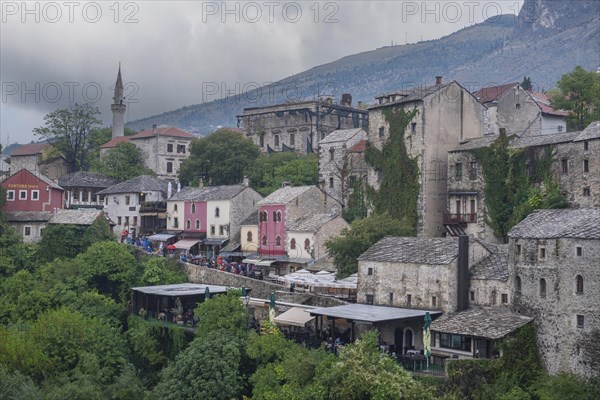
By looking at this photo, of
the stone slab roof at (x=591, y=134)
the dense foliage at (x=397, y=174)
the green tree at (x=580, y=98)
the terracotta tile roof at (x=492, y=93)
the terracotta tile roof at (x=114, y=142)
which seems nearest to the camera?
the stone slab roof at (x=591, y=134)

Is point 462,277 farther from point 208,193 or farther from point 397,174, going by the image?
point 208,193

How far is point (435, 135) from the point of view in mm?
61500

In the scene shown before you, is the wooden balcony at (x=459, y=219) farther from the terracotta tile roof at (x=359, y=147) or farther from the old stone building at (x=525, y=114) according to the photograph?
the terracotta tile roof at (x=359, y=147)

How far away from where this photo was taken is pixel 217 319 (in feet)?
156

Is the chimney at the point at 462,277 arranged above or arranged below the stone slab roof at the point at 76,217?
below

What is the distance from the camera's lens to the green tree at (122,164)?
299ft

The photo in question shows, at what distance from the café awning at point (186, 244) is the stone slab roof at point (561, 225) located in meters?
36.3

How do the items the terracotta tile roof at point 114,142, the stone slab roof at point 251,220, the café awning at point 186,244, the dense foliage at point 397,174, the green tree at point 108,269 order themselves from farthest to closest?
the terracotta tile roof at point 114,142
the café awning at point 186,244
the stone slab roof at point 251,220
the dense foliage at point 397,174
the green tree at point 108,269

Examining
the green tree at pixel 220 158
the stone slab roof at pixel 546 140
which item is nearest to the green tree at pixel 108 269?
the green tree at pixel 220 158

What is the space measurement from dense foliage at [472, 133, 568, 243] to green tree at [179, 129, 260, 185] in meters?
29.9

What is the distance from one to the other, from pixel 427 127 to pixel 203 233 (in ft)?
76.6

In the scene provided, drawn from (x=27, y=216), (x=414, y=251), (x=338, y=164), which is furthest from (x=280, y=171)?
(x=414, y=251)

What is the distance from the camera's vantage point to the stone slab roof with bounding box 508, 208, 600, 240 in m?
38.4

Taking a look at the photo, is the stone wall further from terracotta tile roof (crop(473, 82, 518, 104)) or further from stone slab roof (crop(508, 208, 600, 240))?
terracotta tile roof (crop(473, 82, 518, 104))
